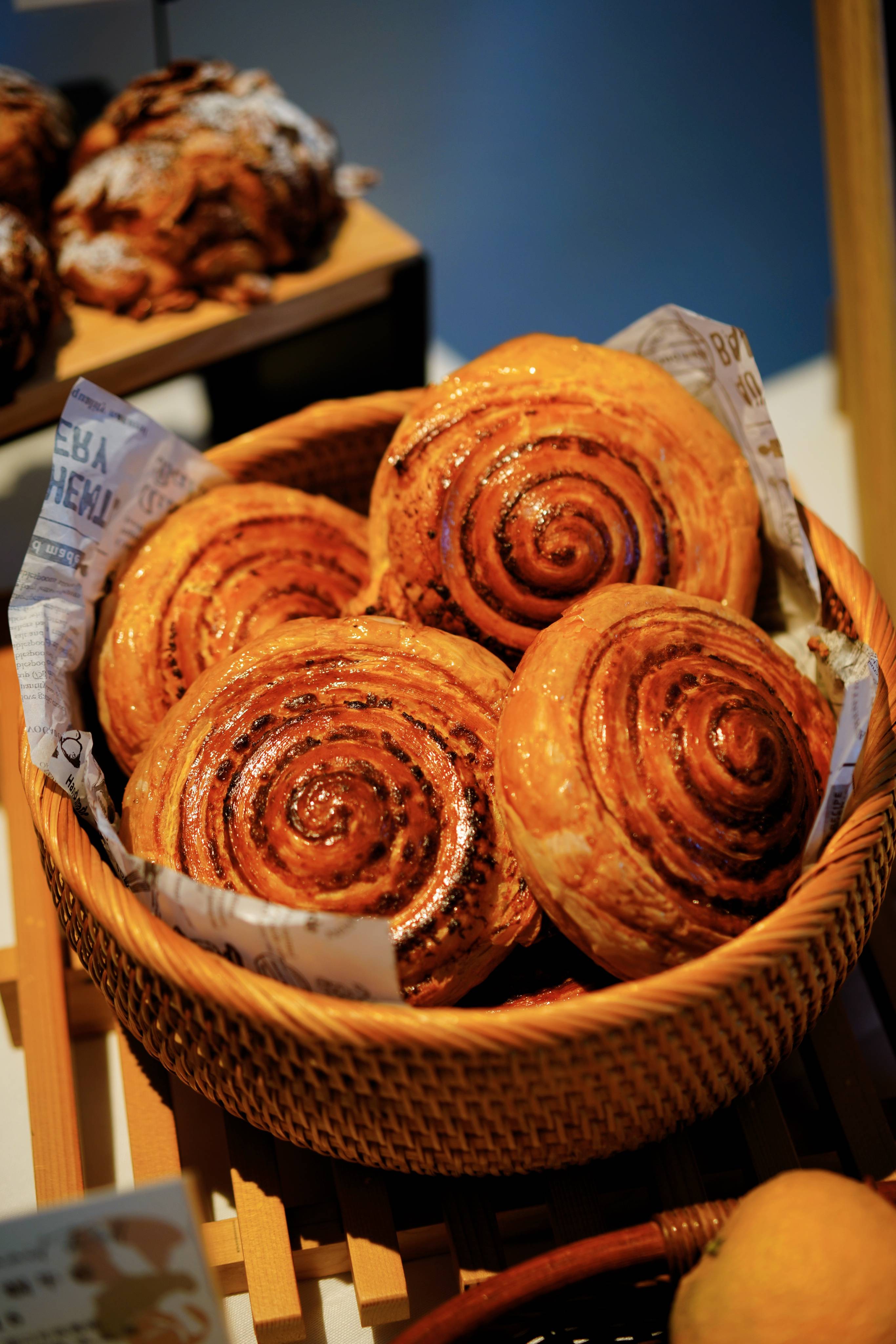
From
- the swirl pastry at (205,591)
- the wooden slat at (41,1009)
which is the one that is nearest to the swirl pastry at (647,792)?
the swirl pastry at (205,591)

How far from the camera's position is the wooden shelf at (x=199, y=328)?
5.69 feet

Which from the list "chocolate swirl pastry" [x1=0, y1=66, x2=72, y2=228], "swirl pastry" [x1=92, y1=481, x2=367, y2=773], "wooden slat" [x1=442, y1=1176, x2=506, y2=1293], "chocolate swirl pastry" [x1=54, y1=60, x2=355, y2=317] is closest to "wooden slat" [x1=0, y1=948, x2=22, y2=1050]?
"swirl pastry" [x1=92, y1=481, x2=367, y2=773]

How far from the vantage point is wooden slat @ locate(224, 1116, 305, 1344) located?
1.01 m

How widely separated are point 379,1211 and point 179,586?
0.74 m

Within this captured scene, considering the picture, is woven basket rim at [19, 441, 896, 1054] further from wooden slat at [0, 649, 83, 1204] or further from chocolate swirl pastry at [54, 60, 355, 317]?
chocolate swirl pastry at [54, 60, 355, 317]

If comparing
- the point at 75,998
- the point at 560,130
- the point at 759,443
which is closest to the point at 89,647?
the point at 75,998

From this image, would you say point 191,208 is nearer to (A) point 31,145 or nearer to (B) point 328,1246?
(A) point 31,145

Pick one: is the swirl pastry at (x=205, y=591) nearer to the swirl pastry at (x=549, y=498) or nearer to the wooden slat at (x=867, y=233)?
the swirl pastry at (x=549, y=498)

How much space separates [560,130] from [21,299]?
178 cm

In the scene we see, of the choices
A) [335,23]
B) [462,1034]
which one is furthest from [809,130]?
[462,1034]

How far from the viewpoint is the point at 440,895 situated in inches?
39.0

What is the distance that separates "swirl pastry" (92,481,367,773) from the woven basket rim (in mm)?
262

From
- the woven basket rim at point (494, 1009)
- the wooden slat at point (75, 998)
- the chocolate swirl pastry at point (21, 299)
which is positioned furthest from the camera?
the chocolate swirl pastry at point (21, 299)

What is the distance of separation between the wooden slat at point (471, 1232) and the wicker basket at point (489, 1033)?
4.7 inches
